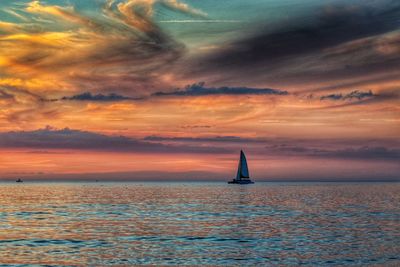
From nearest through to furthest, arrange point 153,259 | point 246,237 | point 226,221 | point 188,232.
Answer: point 153,259, point 246,237, point 188,232, point 226,221

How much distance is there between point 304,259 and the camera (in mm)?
46000

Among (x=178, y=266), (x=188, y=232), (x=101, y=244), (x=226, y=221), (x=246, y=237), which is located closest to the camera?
(x=178, y=266)

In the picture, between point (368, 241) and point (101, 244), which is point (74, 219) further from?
point (368, 241)

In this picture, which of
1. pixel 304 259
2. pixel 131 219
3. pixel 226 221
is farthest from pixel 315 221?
pixel 304 259

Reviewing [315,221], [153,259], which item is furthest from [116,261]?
[315,221]

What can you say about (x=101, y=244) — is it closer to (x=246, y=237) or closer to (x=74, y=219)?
(x=246, y=237)

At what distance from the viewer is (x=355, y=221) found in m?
81.8

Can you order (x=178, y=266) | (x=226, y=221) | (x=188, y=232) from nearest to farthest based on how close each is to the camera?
1. (x=178, y=266)
2. (x=188, y=232)
3. (x=226, y=221)

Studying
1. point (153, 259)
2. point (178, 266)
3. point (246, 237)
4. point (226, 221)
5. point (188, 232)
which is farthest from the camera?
point (226, 221)

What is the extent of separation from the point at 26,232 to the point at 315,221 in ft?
145

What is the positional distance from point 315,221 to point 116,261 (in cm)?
4523

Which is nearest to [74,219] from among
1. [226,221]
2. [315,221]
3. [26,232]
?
[26,232]

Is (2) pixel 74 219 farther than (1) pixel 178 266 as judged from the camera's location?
Yes

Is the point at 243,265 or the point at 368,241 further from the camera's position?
the point at 368,241
